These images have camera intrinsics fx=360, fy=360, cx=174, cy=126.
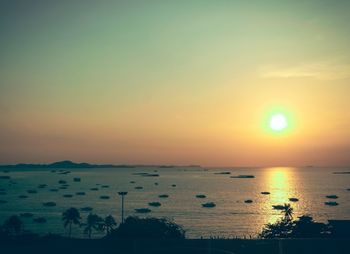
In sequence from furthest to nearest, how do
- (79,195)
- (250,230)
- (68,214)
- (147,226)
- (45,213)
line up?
1. (79,195)
2. (45,213)
3. (250,230)
4. (68,214)
5. (147,226)

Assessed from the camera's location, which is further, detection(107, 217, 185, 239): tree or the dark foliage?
the dark foliage

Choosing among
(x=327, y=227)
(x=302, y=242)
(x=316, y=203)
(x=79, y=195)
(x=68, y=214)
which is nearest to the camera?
(x=302, y=242)

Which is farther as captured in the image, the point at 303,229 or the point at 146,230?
the point at 303,229

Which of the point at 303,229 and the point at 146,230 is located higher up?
the point at 146,230

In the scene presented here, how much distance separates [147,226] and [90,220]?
34.3 metres

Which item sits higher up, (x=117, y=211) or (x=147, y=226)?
(x=147, y=226)

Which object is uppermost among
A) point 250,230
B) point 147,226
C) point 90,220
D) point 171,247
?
point 171,247

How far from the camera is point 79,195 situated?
15312cm

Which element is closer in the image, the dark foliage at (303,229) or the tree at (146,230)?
the tree at (146,230)

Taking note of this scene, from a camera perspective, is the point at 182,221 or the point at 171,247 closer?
the point at 171,247

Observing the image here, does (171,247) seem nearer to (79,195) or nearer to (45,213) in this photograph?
(45,213)

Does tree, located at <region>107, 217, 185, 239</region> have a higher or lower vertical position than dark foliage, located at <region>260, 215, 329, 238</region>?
higher

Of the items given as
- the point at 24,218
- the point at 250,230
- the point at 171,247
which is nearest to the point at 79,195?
the point at 24,218

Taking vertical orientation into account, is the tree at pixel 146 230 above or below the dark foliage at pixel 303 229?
above
